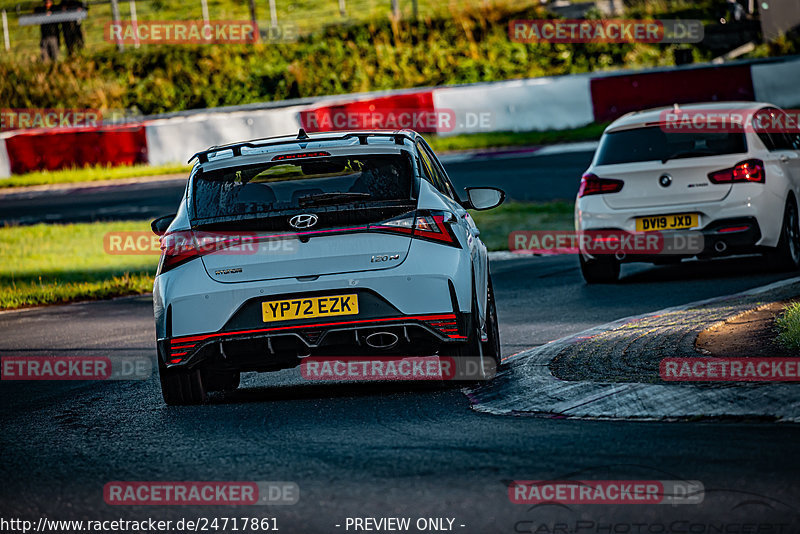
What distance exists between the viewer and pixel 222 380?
28.5 ft

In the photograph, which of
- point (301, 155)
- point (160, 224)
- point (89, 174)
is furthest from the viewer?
point (89, 174)

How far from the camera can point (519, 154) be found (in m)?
28.2

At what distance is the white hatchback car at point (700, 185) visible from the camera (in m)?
12.6

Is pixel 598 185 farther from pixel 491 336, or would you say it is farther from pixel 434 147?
pixel 434 147

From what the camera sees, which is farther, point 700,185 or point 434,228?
point 700,185

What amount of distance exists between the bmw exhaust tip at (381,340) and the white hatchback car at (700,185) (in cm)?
575

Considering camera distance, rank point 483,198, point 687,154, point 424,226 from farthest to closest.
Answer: point 687,154, point 483,198, point 424,226

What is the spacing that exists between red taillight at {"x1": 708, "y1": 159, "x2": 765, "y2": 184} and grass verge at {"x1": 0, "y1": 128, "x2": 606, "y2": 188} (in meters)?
16.8

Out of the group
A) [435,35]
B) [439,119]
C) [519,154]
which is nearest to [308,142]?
[519,154]

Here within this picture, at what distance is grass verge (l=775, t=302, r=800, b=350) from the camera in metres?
7.72

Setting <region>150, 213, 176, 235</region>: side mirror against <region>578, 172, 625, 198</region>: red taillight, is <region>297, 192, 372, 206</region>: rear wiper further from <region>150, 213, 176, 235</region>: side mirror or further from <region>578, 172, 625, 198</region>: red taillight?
<region>578, 172, 625, 198</region>: red taillight

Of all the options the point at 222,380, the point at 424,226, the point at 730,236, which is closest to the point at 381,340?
the point at 424,226

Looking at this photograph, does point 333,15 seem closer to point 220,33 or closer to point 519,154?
point 220,33

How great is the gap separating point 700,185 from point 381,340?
5.94m
